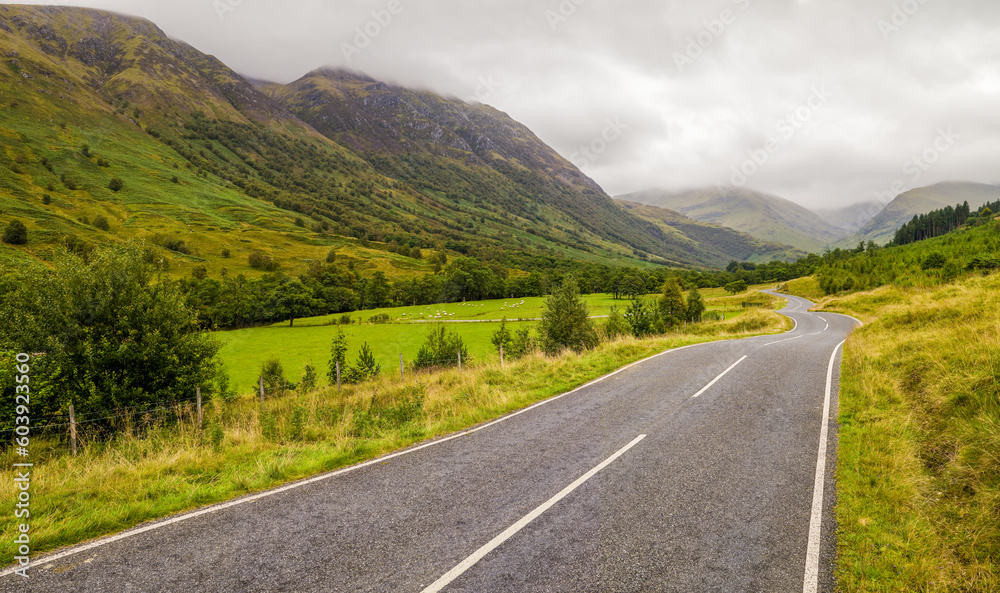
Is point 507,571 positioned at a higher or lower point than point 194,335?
lower

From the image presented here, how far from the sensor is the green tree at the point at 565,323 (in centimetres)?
2738

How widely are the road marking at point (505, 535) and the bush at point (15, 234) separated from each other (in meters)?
146

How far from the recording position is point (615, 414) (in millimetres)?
10797

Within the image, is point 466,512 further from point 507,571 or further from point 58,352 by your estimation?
point 58,352

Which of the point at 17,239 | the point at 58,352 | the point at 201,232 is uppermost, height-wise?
the point at 201,232

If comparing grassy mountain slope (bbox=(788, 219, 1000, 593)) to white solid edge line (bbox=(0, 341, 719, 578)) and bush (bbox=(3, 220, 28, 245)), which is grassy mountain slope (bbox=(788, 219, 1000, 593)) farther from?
bush (bbox=(3, 220, 28, 245))

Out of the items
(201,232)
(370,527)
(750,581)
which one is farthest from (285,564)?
(201,232)

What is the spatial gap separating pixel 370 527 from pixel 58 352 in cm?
1259

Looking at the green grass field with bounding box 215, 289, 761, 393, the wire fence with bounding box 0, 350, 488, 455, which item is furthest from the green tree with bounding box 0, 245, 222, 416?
the green grass field with bounding box 215, 289, 761, 393

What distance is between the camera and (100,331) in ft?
39.7

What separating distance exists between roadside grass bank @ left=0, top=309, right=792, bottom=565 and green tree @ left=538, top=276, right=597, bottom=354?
11.1 m

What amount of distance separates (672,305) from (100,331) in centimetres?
5678

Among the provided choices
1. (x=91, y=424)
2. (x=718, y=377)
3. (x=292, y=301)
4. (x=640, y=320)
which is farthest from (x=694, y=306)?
(x=292, y=301)

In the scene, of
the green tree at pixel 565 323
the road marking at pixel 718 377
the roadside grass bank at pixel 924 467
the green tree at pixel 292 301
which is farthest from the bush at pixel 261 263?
the roadside grass bank at pixel 924 467
